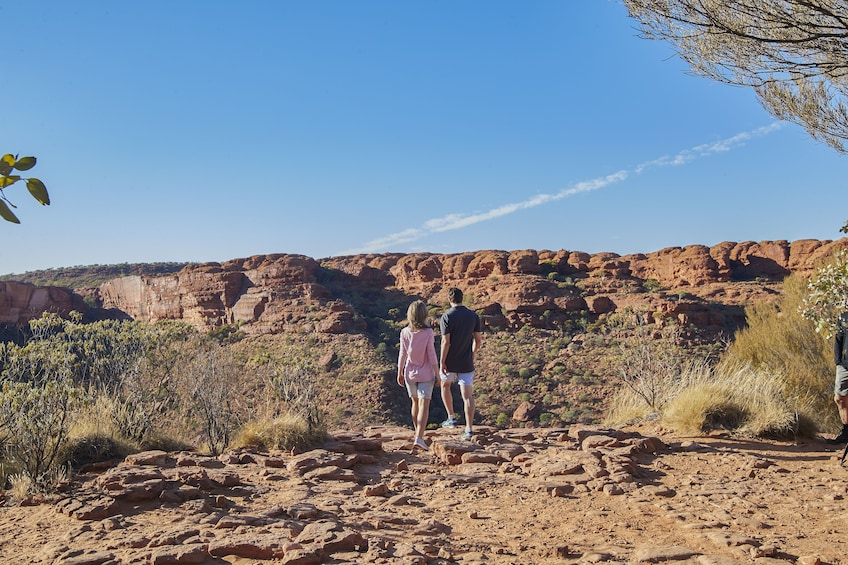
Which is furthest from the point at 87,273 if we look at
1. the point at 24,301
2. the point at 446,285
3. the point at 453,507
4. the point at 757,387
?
the point at 453,507

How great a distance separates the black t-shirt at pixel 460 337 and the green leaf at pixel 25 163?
503 centimetres

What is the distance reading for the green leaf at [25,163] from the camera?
5.70 feet

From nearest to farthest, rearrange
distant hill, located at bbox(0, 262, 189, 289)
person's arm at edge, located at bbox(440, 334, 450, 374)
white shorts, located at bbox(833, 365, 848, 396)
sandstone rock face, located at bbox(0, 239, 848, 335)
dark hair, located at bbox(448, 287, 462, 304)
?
white shorts, located at bbox(833, 365, 848, 396) < person's arm at edge, located at bbox(440, 334, 450, 374) < dark hair, located at bbox(448, 287, 462, 304) < sandstone rock face, located at bbox(0, 239, 848, 335) < distant hill, located at bbox(0, 262, 189, 289)

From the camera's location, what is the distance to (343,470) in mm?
5344

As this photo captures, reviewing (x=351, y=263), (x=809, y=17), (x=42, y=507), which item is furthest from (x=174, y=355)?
(x=351, y=263)

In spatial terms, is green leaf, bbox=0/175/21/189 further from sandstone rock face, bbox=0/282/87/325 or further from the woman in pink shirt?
sandstone rock face, bbox=0/282/87/325

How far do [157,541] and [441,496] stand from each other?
201 centimetres

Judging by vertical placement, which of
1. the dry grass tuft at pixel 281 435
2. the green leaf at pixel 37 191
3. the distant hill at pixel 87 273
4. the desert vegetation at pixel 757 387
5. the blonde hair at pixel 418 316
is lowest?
the dry grass tuft at pixel 281 435

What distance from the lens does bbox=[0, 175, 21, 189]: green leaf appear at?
67.2 inches

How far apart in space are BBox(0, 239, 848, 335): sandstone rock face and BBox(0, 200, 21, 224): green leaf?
1334 inches

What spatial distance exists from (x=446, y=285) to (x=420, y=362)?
41759 millimetres

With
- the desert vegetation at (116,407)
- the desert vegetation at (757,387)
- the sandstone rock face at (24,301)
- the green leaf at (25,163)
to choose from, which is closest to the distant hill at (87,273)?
the sandstone rock face at (24,301)

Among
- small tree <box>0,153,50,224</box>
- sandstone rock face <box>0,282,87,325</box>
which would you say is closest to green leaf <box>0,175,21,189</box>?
small tree <box>0,153,50,224</box>

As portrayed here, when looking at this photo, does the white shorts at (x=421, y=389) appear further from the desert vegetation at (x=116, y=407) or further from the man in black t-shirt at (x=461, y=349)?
the desert vegetation at (x=116, y=407)
